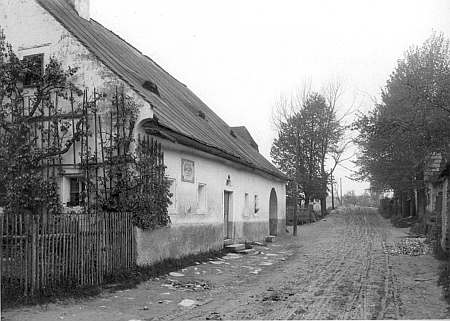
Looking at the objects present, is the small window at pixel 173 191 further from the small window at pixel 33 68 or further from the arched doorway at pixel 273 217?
the arched doorway at pixel 273 217

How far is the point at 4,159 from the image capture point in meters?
10.6

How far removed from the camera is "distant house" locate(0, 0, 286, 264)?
11.3 metres

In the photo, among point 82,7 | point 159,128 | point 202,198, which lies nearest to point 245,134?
point 202,198

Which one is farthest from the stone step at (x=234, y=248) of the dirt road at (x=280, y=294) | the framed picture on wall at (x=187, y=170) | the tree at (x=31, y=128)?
the tree at (x=31, y=128)

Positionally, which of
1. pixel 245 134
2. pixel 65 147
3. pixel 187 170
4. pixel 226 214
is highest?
pixel 245 134

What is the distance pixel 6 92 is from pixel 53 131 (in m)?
1.42

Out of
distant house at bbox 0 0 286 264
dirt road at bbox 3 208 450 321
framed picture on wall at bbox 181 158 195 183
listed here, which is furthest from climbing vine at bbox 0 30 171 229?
dirt road at bbox 3 208 450 321

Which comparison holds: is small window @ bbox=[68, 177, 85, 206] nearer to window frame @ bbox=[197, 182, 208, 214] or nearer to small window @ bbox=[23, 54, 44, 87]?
small window @ bbox=[23, 54, 44, 87]

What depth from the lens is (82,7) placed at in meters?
14.2

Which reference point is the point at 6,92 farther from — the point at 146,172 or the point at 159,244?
the point at 159,244

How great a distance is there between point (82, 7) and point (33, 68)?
11.9 ft

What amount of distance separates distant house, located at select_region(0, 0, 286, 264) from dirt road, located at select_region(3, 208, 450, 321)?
1.13m

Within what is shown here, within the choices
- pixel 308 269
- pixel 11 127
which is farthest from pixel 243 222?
pixel 11 127

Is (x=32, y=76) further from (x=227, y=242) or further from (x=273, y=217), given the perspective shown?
(x=273, y=217)
